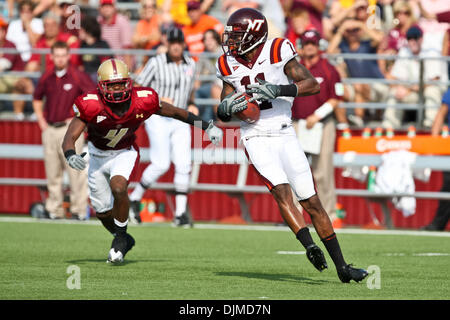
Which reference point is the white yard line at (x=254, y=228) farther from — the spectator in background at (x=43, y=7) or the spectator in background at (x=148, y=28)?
the spectator in background at (x=43, y=7)

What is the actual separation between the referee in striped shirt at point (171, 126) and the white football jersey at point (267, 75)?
190 inches

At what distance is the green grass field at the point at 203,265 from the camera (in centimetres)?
732

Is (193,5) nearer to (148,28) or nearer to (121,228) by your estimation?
(148,28)

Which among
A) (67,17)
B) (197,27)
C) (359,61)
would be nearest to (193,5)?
(197,27)

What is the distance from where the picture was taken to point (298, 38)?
45.0 ft

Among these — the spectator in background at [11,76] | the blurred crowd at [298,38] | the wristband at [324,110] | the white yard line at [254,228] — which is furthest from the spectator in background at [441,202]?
the spectator in background at [11,76]

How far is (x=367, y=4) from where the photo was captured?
50.6 ft

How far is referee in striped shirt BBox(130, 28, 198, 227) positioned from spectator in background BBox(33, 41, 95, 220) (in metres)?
1.04

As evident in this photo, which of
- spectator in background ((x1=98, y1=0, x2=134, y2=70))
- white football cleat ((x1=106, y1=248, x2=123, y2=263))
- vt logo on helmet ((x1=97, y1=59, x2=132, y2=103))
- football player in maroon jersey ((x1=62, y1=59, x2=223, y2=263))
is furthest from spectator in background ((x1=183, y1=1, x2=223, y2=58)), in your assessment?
white football cleat ((x1=106, y1=248, x2=123, y2=263))

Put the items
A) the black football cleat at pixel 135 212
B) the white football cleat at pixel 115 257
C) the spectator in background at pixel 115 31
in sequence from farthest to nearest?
the spectator in background at pixel 115 31 → the black football cleat at pixel 135 212 → the white football cleat at pixel 115 257

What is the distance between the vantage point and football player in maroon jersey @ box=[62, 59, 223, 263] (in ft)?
29.5

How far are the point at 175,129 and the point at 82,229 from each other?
67.6 inches

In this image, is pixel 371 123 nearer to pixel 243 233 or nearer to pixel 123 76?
pixel 243 233

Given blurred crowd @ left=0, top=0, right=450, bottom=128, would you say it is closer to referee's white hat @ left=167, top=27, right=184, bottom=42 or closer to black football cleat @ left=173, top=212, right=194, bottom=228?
referee's white hat @ left=167, top=27, right=184, bottom=42
